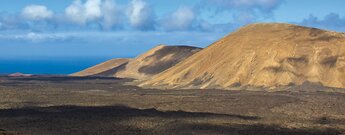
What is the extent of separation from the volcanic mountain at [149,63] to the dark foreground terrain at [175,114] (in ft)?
215

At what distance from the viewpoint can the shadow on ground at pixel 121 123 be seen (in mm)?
41812

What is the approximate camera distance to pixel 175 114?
5203 cm

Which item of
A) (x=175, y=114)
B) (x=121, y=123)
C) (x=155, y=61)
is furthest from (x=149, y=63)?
(x=121, y=123)

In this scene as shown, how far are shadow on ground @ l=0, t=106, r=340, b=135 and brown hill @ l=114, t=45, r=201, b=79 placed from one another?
274 ft

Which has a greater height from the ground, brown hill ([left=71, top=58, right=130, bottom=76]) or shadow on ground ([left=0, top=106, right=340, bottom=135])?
brown hill ([left=71, top=58, right=130, bottom=76])

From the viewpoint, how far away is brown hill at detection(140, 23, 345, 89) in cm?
8662

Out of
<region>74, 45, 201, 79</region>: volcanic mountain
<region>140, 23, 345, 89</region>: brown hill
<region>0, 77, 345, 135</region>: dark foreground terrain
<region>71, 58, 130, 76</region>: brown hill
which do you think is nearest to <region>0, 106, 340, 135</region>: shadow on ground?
<region>0, 77, 345, 135</region>: dark foreground terrain

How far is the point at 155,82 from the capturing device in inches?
3932

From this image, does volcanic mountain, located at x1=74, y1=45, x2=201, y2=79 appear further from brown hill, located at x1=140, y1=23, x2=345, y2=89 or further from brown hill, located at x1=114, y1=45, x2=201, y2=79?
brown hill, located at x1=140, y1=23, x2=345, y2=89

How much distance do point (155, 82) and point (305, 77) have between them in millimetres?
25612

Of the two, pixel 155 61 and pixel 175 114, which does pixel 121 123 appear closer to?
pixel 175 114

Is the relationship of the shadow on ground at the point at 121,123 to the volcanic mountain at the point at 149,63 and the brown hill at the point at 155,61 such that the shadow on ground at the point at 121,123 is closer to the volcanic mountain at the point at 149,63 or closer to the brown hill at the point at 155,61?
the volcanic mountain at the point at 149,63

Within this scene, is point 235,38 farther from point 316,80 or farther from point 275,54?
point 316,80

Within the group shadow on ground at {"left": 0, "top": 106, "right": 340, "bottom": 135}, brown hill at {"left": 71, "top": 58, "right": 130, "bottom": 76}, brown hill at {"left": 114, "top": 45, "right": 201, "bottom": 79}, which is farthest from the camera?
brown hill at {"left": 71, "top": 58, "right": 130, "bottom": 76}
